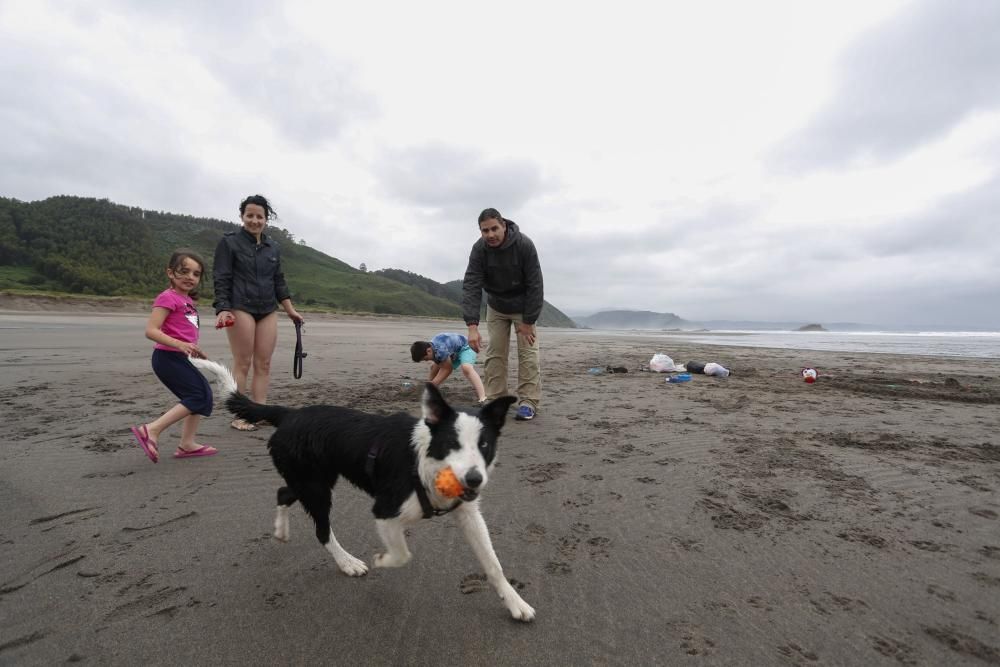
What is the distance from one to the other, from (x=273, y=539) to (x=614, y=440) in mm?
3706

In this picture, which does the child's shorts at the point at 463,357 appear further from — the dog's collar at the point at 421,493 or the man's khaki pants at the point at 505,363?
the dog's collar at the point at 421,493

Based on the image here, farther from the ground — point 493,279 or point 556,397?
point 493,279

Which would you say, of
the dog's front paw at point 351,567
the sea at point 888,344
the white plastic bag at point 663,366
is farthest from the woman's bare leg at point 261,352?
the sea at point 888,344

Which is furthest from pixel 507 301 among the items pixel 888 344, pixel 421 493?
pixel 888 344

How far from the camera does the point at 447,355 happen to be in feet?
25.2

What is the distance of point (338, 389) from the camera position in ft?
27.2

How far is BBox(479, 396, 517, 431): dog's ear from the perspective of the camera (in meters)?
2.65

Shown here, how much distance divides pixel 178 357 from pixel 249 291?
3.95 feet

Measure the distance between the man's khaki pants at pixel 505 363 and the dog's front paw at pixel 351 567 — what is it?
365cm

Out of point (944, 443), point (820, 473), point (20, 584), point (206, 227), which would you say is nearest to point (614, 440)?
point (820, 473)

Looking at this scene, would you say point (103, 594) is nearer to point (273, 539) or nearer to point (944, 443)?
point (273, 539)

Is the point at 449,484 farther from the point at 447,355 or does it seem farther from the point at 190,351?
the point at 447,355

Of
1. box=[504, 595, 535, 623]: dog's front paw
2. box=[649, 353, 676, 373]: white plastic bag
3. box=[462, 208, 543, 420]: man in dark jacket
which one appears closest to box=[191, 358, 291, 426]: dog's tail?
box=[504, 595, 535, 623]: dog's front paw

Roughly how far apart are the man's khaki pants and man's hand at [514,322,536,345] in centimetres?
5
